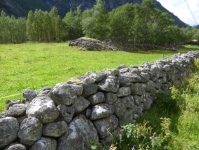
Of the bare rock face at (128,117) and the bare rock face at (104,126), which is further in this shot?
the bare rock face at (128,117)

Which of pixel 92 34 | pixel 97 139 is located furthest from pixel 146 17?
pixel 97 139

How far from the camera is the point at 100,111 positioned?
3.22m

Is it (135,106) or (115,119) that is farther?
(135,106)

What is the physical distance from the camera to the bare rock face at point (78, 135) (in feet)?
8.34

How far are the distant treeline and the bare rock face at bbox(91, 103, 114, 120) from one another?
36.3 m

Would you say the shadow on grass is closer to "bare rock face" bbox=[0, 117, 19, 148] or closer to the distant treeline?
"bare rock face" bbox=[0, 117, 19, 148]

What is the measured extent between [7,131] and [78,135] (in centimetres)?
131

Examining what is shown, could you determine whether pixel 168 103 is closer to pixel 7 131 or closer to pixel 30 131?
pixel 30 131

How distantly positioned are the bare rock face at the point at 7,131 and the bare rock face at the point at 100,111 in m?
1.63

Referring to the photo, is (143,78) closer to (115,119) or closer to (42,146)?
(115,119)

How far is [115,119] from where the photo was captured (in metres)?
3.68

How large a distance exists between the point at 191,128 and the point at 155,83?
7.80 ft

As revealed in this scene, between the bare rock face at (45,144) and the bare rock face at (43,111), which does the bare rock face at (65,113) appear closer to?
the bare rock face at (43,111)

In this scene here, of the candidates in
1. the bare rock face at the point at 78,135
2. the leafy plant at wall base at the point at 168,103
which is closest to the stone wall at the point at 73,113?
the bare rock face at the point at 78,135
